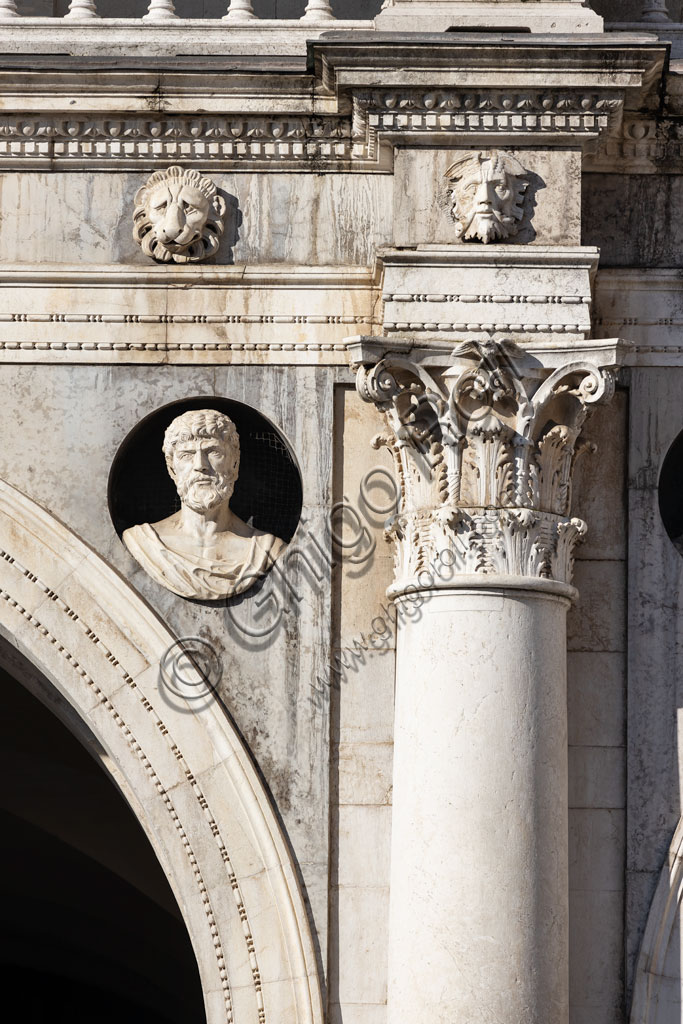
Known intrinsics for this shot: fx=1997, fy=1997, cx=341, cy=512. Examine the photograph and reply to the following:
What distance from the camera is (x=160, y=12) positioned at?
11117 mm

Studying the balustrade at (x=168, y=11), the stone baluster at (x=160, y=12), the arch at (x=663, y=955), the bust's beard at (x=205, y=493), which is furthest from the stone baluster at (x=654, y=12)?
the arch at (x=663, y=955)

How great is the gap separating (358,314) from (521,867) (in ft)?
10.2

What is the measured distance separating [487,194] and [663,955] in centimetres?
402

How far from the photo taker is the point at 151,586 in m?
10.6

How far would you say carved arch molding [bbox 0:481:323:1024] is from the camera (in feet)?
33.5

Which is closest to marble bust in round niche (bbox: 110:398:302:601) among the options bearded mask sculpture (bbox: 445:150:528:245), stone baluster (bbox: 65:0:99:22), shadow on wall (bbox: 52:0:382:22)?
bearded mask sculpture (bbox: 445:150:528:245)

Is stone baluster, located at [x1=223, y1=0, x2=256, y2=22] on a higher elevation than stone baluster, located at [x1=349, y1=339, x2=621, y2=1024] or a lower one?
higher

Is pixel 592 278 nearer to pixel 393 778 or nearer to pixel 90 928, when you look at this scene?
pixel 393 778

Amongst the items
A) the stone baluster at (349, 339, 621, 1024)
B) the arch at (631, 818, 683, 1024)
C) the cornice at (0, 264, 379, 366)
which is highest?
the cornice at (0, 264, 379, 366)

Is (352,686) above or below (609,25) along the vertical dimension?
below

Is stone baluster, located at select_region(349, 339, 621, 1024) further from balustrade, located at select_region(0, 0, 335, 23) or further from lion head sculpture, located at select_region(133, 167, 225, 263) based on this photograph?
balustrade, located at select_region(0, 0, 335, 23)

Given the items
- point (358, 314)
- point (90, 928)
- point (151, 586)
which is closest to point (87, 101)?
point (358, 314)

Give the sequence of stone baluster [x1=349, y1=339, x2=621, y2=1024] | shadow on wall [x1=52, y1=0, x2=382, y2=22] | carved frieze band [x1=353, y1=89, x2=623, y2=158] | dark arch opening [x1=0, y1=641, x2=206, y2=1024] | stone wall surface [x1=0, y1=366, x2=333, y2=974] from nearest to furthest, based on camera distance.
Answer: stone baluster [x1=349, y1=339, x2=621, y2=1024] → stone wall surface [x1=0, y1=366, x2=333, y2=974] → carved frieze band [x1=353, y1=89, x2=623, y2=158] → shadow on wall [x1=52, y1=0, x2=382, y2=22] → dark arch opening [x1=0, y1=641, x2=206, y2=1024]

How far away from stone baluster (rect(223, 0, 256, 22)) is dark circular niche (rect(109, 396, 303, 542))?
7.04 ft
